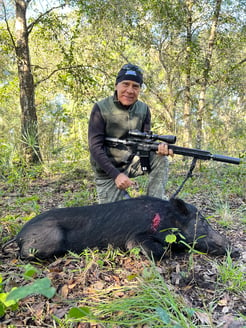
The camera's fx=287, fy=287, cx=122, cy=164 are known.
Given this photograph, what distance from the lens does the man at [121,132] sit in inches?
148

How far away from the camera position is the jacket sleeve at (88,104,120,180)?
11.8ft

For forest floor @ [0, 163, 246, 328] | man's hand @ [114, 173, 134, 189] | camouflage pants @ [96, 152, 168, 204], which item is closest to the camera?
forest floor @ [0, 163, 246, 328]

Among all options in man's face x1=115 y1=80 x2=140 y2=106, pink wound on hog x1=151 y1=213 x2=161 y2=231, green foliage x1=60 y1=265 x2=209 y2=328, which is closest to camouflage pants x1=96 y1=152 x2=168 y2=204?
man's face x1=115 y1=80 x2=140 y2=106

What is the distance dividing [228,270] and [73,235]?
4.73ft

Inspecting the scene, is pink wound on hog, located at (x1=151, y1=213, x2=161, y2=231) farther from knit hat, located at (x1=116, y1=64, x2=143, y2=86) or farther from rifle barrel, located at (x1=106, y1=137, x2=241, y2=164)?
knit hat, located at (x1=116, y1=64, x2=143, y2=86)

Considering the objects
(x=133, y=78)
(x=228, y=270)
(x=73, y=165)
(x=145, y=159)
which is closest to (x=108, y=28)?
(x=73, y=165)

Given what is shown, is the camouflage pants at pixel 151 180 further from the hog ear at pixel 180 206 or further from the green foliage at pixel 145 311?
the green foliage at pixel 145 311

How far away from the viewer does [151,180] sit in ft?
13.1

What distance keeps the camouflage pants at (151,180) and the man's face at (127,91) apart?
0.79 meters

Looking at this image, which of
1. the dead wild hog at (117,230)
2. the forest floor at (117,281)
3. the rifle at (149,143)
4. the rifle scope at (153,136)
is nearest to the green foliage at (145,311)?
the forest floor at (117,281)

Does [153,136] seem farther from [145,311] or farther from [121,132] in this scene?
[145,311]

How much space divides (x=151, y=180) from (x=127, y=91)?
1.25 m

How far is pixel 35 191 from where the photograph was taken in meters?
5.39

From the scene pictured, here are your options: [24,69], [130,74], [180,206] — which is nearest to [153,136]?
[130,74]
